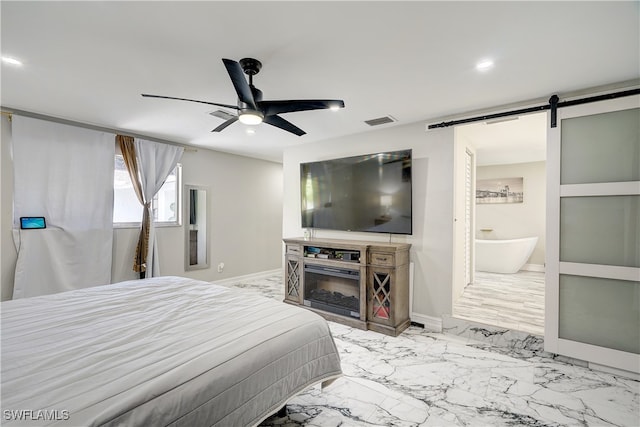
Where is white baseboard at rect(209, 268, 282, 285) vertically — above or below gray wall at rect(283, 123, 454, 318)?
below

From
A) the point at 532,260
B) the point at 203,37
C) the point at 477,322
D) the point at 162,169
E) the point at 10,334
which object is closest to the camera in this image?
the point at 10,334

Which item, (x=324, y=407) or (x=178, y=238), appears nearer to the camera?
(x=324, y=407)

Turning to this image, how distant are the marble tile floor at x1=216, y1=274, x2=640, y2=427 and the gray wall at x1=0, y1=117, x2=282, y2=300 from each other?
311 centimetres

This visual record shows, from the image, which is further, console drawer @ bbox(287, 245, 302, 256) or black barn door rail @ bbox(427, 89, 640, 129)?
console drawer @ bbox(287, 245, 302, 256)

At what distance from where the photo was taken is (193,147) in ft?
15.7

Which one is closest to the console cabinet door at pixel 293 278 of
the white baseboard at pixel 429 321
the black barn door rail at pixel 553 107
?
the white baseboard at pixel 429 321

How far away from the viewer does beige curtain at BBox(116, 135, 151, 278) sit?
12.9 feet

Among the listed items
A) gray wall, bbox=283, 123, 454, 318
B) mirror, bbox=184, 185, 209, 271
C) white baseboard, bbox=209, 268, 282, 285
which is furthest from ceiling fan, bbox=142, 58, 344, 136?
white baseboard, bbox=209, 268, 282, 285

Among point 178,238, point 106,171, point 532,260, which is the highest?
point 106,171

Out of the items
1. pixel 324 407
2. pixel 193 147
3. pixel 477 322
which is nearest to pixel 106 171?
pixel 193 147

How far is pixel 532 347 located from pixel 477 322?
0.49 m

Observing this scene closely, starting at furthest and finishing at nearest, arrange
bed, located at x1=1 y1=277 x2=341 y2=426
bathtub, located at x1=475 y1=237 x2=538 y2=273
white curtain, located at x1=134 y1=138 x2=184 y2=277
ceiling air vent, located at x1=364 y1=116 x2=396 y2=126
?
bathtub, located at x1=475 y1=237 x2=538 y2=273 < white curtain, located at x1=134 y1=138 x2=184 y2=277 < ceiling air vent, located at x1=364 y1=116 x2=396 y2=126 < bed, located at x1=1 y1=277 x2=341 y2=426

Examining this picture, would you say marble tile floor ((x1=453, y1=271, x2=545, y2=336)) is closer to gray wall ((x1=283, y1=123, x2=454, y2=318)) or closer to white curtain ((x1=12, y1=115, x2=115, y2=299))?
gray wall ((x1=283, y1=123, x2=454, y2=318))

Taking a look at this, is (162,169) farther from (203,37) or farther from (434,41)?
(434,41)
